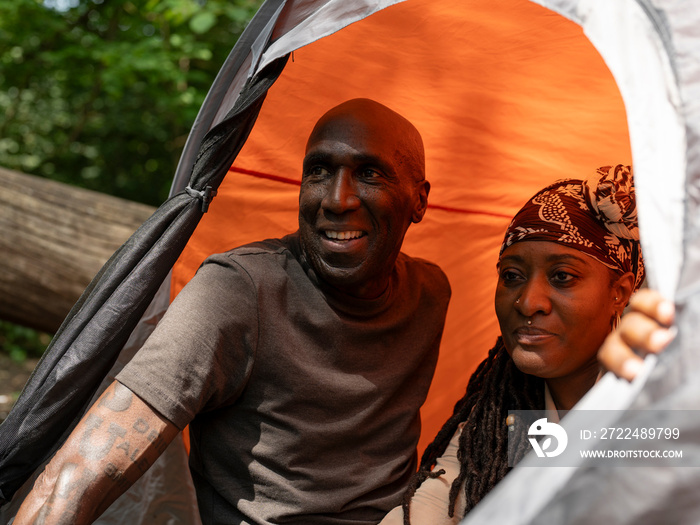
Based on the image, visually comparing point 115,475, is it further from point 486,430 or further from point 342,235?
point 486,430

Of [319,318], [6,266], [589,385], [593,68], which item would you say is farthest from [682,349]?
[6,266]

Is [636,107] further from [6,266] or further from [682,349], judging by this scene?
[6,266]

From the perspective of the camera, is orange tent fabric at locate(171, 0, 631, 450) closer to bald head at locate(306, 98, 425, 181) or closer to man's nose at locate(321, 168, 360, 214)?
bald head at locate(306, 98, 425, 181)

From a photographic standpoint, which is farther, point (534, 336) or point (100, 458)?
point (534, 336)

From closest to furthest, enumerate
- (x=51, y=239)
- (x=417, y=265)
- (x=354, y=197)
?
(x=354, y=197), (x=417, y=265), (x=51, y=239)

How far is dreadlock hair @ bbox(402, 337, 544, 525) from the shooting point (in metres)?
2.40

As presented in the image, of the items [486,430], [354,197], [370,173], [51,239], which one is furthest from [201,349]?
[51,239]

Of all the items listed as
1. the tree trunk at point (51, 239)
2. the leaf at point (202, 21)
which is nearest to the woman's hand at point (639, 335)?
the tree trunk at point (51, 239)

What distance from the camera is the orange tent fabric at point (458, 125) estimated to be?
2.88 meters

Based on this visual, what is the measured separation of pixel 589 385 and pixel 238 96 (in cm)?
157

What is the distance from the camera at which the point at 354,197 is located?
8.39ft

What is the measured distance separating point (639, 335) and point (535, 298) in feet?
3.15

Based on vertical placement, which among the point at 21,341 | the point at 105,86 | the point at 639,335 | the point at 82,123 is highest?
the point at 639,335

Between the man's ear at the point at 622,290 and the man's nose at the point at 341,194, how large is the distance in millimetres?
961
